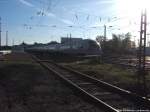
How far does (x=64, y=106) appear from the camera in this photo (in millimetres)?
11188

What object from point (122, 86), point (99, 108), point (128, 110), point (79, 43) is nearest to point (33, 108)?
point (99, 108)

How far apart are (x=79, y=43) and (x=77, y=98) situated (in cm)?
4106

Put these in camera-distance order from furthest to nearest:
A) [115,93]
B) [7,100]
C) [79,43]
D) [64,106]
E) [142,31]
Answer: [79,43]
[142,31]
[115,93]
[7,100]
[64,106]

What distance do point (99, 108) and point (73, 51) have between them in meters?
43.6

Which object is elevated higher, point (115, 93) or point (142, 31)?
point (142, 31)

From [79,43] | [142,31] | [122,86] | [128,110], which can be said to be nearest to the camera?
[128,110]

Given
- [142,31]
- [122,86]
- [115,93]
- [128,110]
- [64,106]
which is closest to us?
[128,110]

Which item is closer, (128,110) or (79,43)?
(128,110)

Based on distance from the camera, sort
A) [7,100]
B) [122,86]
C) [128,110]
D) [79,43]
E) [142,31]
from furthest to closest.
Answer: [79,43]
[122,86]
[142,31]
[7,100]
[128,110]

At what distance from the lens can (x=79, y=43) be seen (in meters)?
53.8

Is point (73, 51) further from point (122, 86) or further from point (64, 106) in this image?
point (64, 106)

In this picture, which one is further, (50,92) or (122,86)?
(122,86)

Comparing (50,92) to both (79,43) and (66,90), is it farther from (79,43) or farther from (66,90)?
(79,43)

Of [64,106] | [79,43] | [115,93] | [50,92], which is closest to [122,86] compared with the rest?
[115,93]
